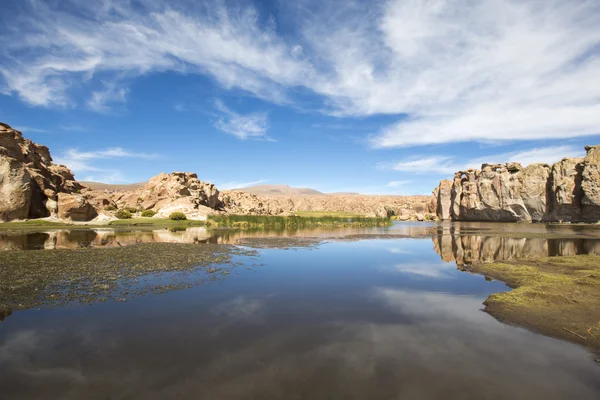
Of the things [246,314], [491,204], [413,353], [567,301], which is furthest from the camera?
[491,204]

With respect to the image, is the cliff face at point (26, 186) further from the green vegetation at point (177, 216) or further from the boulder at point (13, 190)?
the green vegetation at point (177, 216)

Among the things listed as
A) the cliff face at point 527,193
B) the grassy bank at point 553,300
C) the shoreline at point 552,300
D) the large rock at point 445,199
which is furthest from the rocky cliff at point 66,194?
the cliff face at point 527,193

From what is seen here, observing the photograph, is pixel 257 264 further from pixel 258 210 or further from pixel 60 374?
pixel 258 210

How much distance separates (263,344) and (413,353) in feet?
10.9

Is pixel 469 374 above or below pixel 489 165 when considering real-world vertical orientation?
below

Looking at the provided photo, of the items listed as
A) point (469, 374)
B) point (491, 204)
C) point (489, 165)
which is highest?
point (489, 165)

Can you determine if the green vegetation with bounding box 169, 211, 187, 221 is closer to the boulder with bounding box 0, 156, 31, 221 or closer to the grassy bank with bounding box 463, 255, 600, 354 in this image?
the boulder with bounding box 0, 156, 31, 221

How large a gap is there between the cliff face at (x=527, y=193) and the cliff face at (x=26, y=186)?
94166 mm

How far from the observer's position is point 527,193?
278ft

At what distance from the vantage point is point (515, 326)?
8875 mm

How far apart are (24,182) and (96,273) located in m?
40.3

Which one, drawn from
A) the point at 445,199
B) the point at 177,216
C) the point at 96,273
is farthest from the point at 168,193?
the point at 445,199

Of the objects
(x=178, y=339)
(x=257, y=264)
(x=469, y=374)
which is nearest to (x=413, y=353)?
(x=469, y=374)

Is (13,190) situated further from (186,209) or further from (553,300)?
(553,300)
